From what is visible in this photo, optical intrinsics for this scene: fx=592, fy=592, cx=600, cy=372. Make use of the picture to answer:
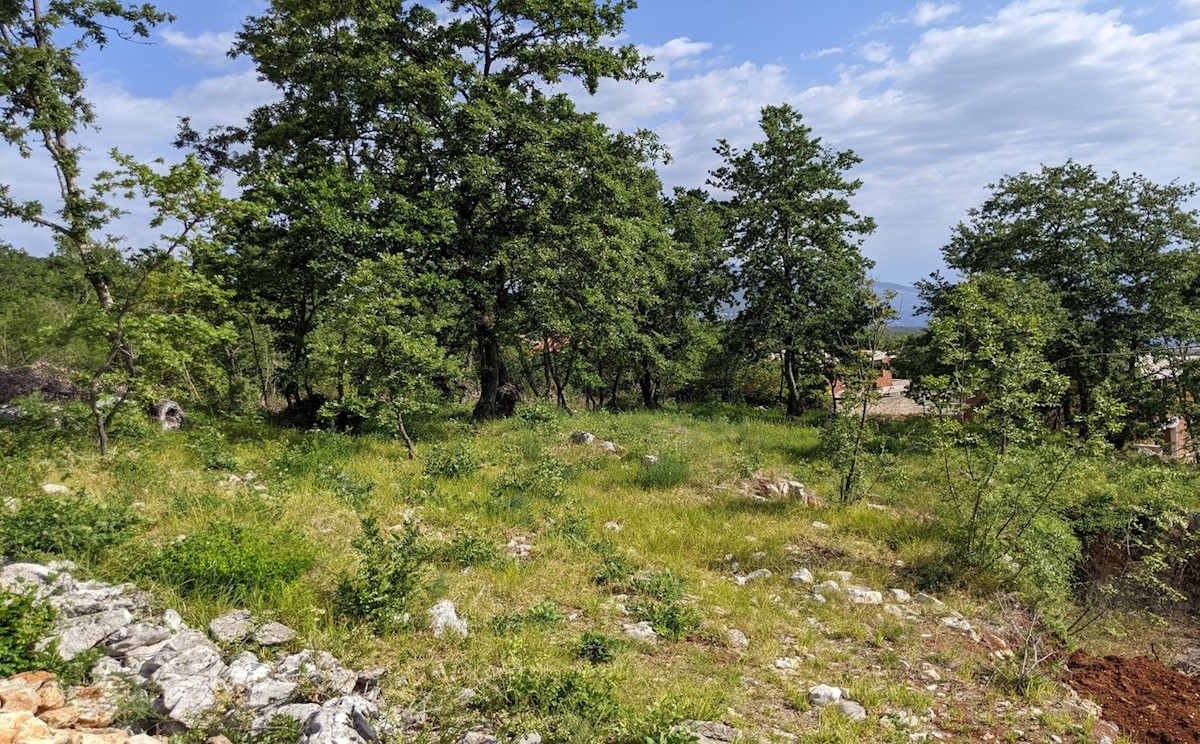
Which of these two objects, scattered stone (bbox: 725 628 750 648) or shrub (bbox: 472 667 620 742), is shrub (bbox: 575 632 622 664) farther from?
scattered stone (bbox: 725 628 750 648)

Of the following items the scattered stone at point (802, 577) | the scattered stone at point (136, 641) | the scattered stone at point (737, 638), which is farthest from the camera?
the scattered stone at point (802, 577)

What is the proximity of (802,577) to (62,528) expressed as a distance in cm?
750

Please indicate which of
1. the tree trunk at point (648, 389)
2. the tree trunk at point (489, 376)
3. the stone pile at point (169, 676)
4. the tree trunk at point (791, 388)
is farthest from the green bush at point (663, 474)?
the tree trunk at point (648, 389)

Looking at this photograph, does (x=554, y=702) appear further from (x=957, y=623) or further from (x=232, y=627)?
(x=957, y=623)

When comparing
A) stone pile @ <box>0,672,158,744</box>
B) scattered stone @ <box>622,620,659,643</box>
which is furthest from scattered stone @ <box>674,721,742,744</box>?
stone pile @ <box>0,672,158,744</box>

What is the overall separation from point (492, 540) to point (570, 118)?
444 inches

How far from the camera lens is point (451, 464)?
9.84 meters

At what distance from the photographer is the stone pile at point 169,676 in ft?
10.6

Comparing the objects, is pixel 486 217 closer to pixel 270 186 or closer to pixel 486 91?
pixel 486 91

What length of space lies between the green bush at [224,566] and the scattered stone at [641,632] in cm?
302

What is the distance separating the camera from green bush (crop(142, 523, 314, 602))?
4773mm

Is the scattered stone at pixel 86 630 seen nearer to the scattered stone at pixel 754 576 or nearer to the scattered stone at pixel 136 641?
the scattered stone at pixel 136 641

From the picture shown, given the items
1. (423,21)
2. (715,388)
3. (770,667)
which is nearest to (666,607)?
(770,667)

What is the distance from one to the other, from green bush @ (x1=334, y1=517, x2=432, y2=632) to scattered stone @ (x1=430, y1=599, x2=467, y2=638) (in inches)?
8.1
